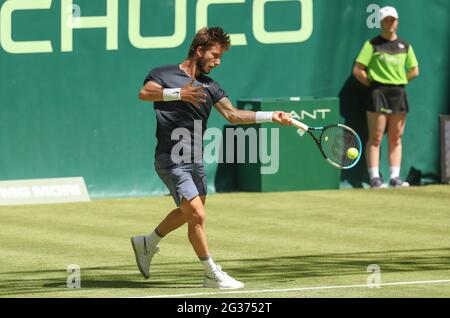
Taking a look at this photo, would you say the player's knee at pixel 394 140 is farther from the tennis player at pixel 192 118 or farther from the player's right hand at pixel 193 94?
the player's right hand at pixel 193 94

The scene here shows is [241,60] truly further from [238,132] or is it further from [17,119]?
[17,119]

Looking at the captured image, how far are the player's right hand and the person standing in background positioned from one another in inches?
301

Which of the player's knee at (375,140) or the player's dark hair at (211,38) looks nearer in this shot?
the player's dark hair at (211,38)

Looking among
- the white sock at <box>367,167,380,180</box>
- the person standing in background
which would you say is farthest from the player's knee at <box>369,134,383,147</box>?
the white sock at <box>367,167,380,180</box>

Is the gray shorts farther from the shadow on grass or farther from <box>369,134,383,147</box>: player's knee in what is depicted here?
<box>369,134,383,147</box>: player's knee

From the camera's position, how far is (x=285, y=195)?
17812mm

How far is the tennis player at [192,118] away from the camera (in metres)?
11.0

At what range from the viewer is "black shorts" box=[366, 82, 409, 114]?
18.6 m

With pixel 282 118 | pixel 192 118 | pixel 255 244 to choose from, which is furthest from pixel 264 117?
pixel 255 244

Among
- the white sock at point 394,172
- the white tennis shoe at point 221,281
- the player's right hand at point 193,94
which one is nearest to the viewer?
the white tennis shoe at point 221,281

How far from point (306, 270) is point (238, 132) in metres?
6.13

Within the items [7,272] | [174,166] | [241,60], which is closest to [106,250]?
[7,272]

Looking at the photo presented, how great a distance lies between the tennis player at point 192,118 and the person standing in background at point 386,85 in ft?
23.9

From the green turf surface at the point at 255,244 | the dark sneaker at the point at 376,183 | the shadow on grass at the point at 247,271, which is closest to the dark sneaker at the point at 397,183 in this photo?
the dark sneaker at the point at 376,183
